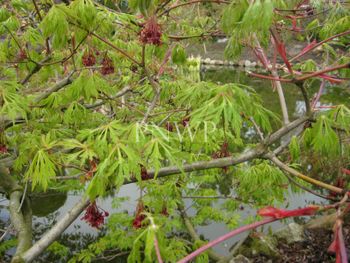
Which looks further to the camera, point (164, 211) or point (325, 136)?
point (164, 211)

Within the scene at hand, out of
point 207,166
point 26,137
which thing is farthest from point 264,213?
point 26,137

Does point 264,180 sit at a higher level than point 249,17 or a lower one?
lower

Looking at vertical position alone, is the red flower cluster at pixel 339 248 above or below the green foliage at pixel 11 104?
above

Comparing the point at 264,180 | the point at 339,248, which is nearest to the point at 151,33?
the point at 339,248

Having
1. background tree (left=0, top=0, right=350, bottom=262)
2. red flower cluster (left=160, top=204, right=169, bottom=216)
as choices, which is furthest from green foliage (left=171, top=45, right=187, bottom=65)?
red flower cluster (left=160, top=204, right=169, bottom=216)

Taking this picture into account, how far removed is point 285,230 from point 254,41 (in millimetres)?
2633

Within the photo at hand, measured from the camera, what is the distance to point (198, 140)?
8.52 feet

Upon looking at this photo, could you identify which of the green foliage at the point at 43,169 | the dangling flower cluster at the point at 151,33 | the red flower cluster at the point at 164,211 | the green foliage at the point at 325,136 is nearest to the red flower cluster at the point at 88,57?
the dangling flower cluster at the point at 151,33

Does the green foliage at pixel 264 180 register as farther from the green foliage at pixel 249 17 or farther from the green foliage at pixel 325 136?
the green foliage at pixel 249 17

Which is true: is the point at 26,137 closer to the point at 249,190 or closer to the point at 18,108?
the point at 18,108

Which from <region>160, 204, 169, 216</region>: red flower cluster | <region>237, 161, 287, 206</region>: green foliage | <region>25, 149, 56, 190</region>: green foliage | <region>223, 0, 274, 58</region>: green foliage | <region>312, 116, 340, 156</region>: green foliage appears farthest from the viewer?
<region>160, 204, 169, 216</region>: red flower cluster

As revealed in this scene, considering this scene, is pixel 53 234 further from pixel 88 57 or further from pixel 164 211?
pixel 164 211

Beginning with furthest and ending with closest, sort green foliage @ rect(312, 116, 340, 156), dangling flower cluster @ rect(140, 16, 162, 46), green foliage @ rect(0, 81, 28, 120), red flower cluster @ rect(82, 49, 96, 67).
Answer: red flower cluster @ rect(82, 49, 96, 67), green foliage @ rect(0, 81, 28, 120), dangling flower cluster @ rect(140, 16, 162, 46), green foliage @ rect(312, 116, 340, 156)

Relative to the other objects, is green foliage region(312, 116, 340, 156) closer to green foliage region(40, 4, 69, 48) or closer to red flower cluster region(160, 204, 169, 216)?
green foliage region(40, 4, 69, 48)
